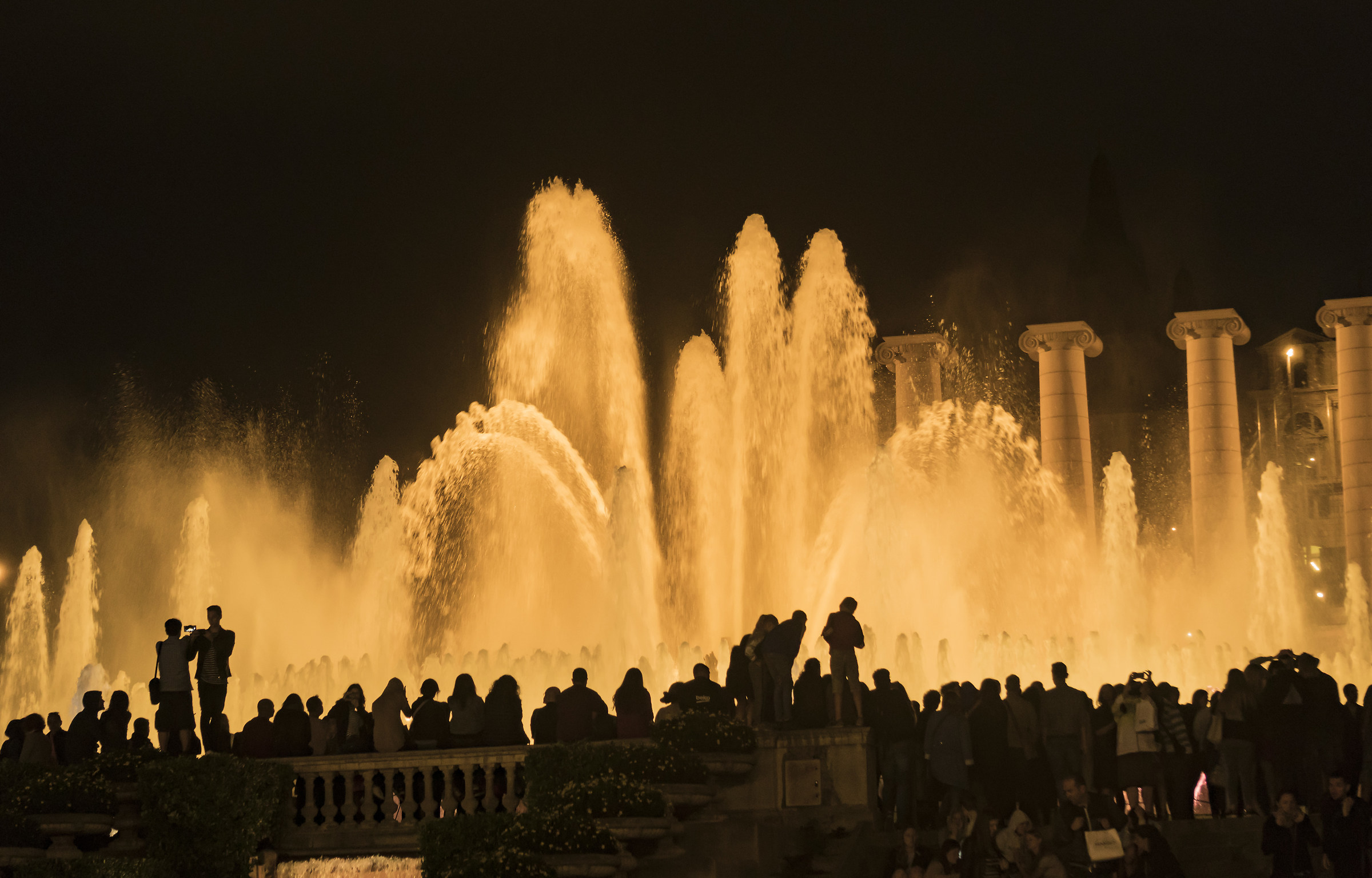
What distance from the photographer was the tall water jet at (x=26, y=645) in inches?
1612

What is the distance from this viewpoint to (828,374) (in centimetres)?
3988

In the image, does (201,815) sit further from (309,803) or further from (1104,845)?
(1104,845)

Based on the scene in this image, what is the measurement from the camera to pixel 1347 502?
40.3 meters

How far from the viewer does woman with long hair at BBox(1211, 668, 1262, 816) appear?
54.5 feet

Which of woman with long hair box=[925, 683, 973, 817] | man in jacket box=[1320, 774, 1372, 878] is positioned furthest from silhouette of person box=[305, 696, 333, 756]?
man in jacket box=[1320, 774, 1372, 878]

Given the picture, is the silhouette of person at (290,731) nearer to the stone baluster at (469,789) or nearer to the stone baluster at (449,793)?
the stone baluster at (449,793)

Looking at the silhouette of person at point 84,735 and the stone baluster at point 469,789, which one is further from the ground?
the silhouette of person at point 84,735

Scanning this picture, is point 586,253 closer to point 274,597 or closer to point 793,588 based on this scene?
point 793,588

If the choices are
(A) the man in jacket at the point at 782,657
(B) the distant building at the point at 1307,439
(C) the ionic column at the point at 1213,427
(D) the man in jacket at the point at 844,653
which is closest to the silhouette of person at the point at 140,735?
(A) the man in jacket at the point at 782,657

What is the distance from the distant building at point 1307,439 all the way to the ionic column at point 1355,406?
39235 millimetres

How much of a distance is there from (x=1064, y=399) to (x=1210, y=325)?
14.2ft

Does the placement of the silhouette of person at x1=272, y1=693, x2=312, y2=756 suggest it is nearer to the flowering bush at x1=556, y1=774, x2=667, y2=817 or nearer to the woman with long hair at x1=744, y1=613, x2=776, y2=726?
the flowering bush at x1=556, y1=774, x2=667, y2=817

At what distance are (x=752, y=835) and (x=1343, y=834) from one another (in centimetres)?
523

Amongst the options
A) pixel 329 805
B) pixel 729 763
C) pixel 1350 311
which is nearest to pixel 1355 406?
pixel 1350 311
